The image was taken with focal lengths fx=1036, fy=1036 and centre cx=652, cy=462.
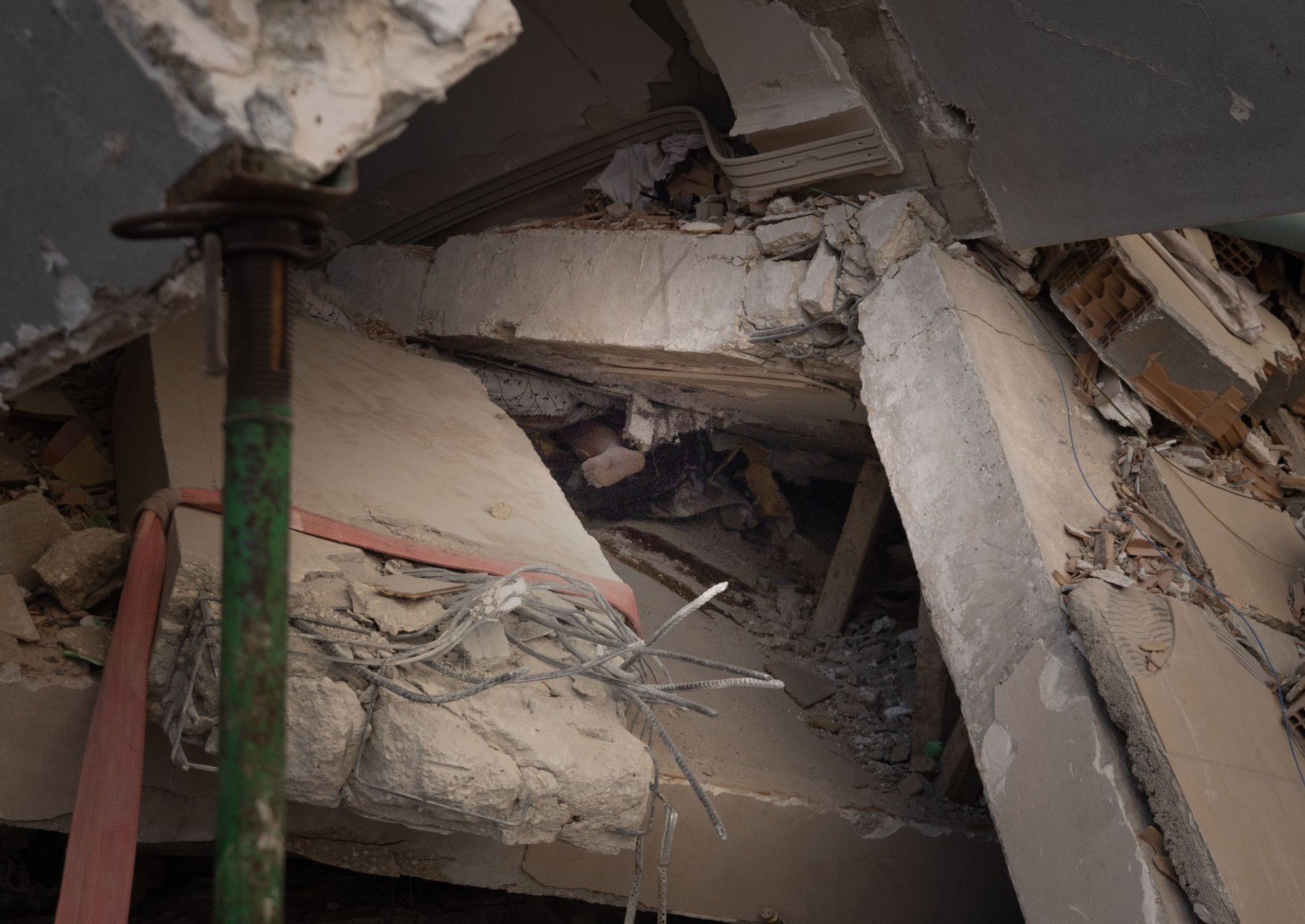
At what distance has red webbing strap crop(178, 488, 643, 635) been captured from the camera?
9.07ft

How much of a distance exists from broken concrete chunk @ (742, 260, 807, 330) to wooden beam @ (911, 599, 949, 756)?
4.58 feet

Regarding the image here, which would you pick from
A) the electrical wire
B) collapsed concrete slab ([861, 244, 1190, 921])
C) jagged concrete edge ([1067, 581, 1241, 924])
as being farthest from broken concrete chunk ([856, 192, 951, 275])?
the electrical wire

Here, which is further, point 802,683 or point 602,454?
point 602,454

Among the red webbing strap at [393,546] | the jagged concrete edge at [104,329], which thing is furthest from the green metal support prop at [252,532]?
the red webbing strap at [393,546]

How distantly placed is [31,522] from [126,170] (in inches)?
63.0

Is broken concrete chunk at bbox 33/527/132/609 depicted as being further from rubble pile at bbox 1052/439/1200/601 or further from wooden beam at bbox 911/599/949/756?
wooden beam at bbox 911/599/949/756

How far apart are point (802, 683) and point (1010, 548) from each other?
6.62 ft

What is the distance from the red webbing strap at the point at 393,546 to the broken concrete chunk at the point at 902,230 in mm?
1620

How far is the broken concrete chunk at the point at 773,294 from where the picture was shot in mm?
4113

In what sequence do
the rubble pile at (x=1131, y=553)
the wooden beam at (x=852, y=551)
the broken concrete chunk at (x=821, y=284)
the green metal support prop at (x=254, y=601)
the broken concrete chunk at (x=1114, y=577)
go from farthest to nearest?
the wooden beam at (x=852, y=551)
the broken concrete chunk at (x=821, y=284)
the rubble pile at (x=1131, y=553)
the broken concrete chunk at (x=1114, y=577)
the green metal support prop at (x=254, y=601)

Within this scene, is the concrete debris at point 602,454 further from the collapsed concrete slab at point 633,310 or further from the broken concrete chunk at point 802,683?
the broken concrete chunk at point 802,683

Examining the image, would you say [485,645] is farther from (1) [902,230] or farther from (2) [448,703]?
(1) [902,230]

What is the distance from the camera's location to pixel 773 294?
4.16 meters

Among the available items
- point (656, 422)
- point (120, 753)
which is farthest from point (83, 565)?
point (656, 422)
